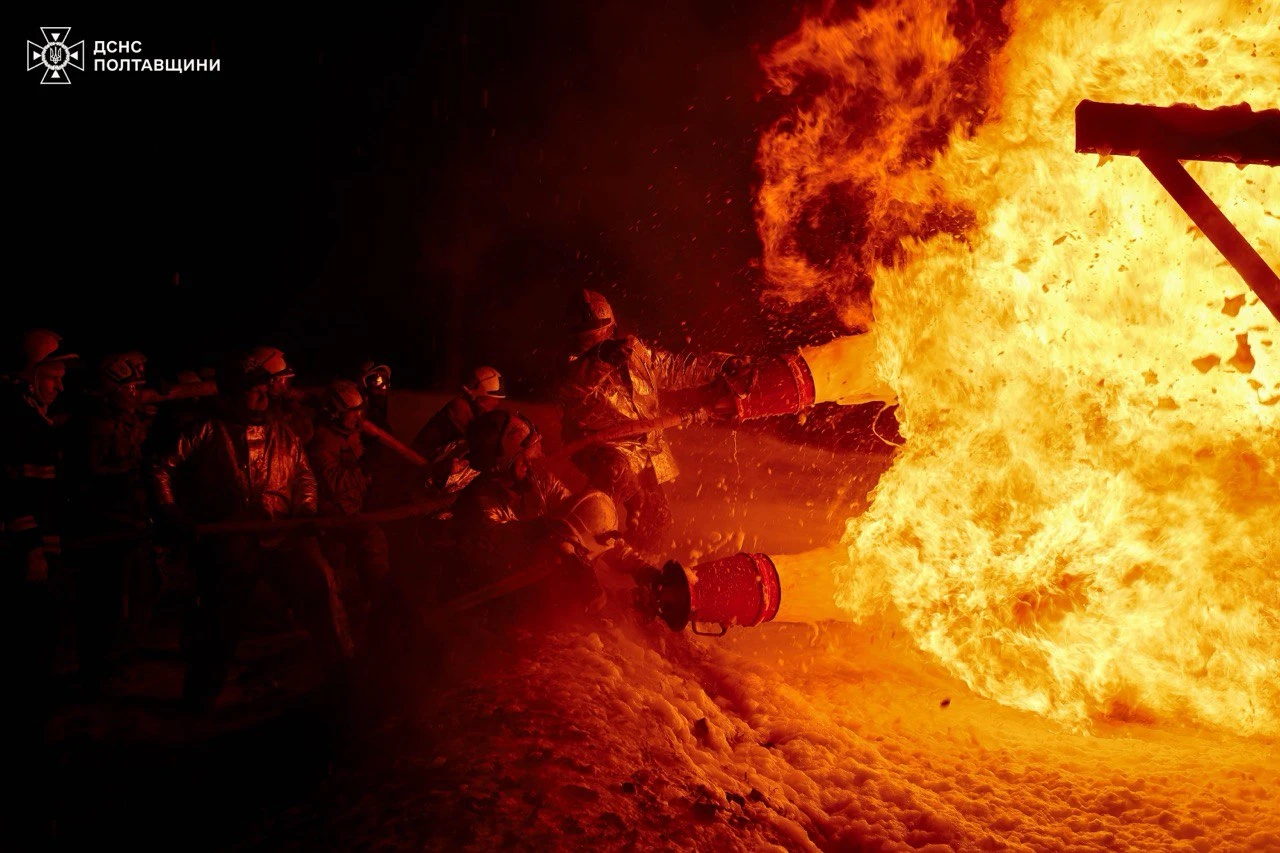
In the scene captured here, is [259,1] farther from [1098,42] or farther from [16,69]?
[1098,42]

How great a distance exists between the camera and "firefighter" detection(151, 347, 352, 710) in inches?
216

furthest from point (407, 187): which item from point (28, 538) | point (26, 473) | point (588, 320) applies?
point (28, 538)

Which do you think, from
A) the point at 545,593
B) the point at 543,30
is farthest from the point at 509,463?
the point at 543,30

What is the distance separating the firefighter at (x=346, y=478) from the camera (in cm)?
679

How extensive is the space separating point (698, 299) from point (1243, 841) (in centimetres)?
858

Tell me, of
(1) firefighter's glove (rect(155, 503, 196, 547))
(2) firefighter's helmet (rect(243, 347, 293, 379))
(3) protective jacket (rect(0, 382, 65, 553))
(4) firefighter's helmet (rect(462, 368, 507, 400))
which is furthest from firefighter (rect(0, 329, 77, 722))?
(4) firefighter's helmet (rect(462, 368, 507, 400))

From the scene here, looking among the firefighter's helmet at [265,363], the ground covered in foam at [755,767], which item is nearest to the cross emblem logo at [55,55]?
the firefighter's helmet at [265,363]

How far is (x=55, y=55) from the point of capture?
11.3 meters

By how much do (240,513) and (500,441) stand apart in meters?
1.85

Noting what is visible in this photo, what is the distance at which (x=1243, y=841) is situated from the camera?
3.50m

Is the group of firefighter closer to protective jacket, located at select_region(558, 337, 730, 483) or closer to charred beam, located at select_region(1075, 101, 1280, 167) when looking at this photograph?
protective jacket, located at select_region(558, 337, 730, 483)

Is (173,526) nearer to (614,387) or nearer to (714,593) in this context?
(614,387)

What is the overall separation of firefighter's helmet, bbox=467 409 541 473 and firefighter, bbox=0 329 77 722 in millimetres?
2746

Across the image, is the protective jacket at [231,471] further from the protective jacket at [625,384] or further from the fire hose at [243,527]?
the protective jacket at [625,384]
